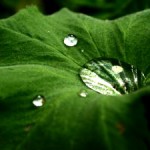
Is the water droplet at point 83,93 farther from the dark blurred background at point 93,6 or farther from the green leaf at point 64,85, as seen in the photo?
the dark blurred background at point 93,6

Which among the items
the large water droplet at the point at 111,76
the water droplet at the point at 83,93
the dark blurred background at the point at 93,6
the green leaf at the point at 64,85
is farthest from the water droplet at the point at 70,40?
the dark blurred background at the point at 93,6

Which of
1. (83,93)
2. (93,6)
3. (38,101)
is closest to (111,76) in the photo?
(83,93)

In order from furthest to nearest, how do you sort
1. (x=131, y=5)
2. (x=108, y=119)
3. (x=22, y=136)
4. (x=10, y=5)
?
(x=10, y=5), (x=131, y=5), (x=22, y=136), (x=108, y=119)

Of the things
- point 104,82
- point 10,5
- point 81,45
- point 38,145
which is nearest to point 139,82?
point 104,82

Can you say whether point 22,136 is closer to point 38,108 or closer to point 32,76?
point 38,108

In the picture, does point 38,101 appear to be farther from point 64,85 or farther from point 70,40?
point 70,40

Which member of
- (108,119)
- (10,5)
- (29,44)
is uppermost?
(10,5)
